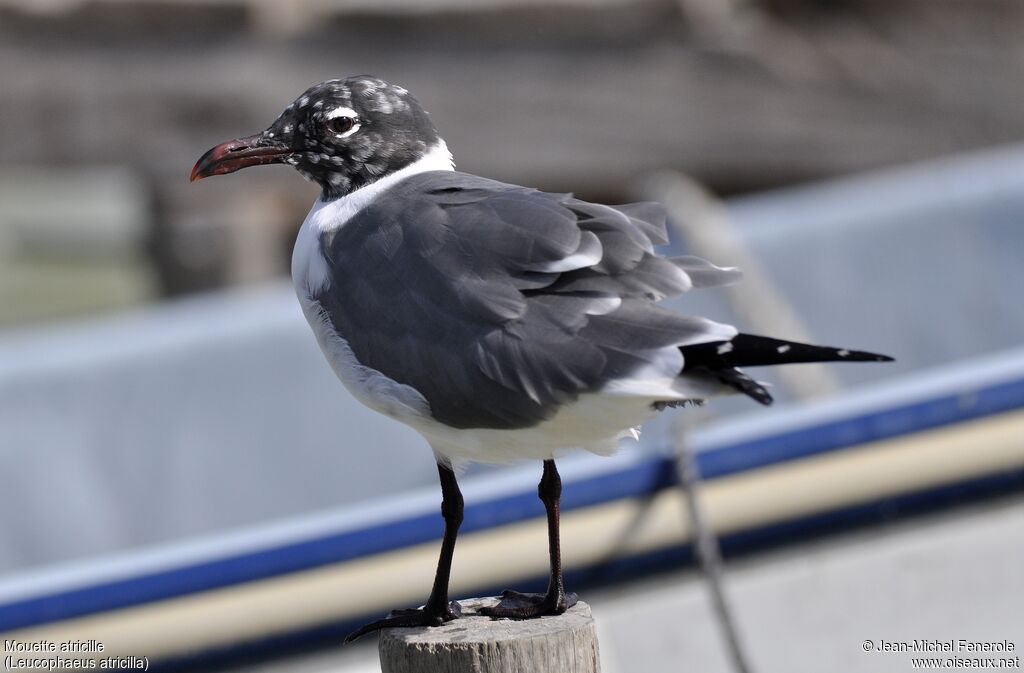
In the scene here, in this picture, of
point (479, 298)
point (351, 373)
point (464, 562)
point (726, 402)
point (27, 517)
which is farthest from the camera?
point (726, 402)

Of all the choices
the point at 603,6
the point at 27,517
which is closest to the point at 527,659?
the point at 27,517

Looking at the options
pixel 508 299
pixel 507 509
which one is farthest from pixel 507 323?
pixel 507 509

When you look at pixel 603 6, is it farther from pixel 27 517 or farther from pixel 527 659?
pixel 527 659

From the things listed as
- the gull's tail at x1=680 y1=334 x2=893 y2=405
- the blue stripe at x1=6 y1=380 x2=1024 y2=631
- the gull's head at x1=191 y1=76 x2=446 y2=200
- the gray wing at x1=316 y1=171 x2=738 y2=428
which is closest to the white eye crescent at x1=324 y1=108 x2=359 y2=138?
the gull's head at x1=191 y1=76 x2=446 y2=200

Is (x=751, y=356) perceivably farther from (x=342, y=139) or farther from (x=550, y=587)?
(x=342, y=139)

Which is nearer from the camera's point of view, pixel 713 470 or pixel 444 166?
pixel 444 166

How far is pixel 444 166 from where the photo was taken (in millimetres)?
1971

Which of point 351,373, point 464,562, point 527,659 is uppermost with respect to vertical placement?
point 351,373

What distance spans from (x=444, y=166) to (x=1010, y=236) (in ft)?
10.2

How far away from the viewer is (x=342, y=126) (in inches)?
74.3

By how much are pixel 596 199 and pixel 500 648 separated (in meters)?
4.00

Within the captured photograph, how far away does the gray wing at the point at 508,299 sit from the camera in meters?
1.60

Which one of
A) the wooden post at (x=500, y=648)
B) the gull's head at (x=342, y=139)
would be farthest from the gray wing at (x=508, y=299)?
the wooden post at (x=500, y=648)

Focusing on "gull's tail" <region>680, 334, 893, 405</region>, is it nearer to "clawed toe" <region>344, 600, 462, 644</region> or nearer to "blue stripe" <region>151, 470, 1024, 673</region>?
"clawed toe" <region>344, 600, 462, 644</region>
